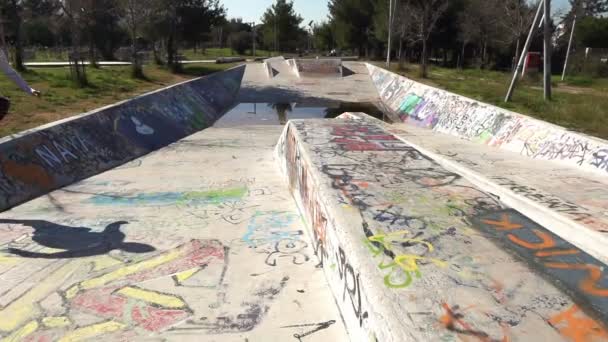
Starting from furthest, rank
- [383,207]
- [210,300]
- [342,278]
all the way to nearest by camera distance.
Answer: [383,207] < [210,300] < [342,278]

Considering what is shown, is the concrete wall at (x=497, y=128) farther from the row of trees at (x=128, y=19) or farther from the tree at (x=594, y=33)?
the tree at (x=594, y=33)

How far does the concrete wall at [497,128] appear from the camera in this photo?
991cm

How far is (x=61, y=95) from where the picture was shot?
1667 cm

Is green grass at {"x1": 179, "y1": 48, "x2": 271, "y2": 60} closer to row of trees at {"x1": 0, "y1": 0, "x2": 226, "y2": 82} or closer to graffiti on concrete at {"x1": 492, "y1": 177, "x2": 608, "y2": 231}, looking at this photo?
row of trees at {"x1": 0, "y1": 0, "x2": 226, "y2": 82}

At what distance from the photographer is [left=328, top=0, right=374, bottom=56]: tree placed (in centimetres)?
5384

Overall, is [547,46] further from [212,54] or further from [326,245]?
[212,54]

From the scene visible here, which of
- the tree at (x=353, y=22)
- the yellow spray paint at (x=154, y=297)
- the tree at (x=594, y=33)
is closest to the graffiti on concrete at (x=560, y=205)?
the yellow spray paint at (x=154, y=297)

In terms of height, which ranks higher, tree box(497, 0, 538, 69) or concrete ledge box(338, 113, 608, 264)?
tree box(497, 0, 538, 69)

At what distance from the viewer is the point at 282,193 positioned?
8.98 metres

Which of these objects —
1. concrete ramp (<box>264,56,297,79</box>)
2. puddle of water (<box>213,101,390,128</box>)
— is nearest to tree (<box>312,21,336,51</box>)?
concrete ramp (<box>264,56,297,79</box>)

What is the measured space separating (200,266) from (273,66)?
35.1m

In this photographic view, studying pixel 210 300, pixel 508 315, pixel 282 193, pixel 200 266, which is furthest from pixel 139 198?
pixel 508 315

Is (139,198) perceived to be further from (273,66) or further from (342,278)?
(273,66)

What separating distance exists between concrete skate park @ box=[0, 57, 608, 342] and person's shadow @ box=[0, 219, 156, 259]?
4cm
